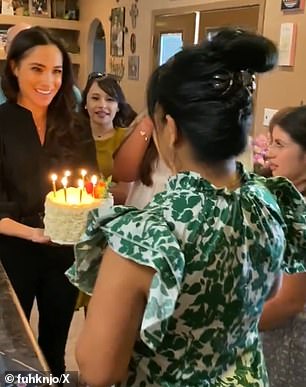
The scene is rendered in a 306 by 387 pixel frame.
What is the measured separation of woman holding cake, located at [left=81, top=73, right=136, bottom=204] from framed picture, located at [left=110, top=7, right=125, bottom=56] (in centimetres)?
215

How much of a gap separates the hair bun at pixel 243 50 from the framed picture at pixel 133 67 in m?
3.91

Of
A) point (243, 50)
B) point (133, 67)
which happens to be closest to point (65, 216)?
point (243, 50)

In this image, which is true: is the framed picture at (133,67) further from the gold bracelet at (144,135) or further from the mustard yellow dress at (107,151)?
the gold bracelet at (144,135)

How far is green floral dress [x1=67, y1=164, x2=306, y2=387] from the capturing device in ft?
2.81

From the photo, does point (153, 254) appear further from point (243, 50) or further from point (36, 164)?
point (36, 164)

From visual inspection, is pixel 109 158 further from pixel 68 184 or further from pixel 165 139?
pixel 165 139

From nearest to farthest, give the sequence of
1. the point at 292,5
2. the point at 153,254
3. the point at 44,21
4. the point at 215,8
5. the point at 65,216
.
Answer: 1. the point at 153,254
2. the point at 65,216
3. the point at 292,5
4. the point at 215,8
5. the point at 44,21

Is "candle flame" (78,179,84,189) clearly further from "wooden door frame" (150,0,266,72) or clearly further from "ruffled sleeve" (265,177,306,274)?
"wooden door frame" (150,0,266,72)

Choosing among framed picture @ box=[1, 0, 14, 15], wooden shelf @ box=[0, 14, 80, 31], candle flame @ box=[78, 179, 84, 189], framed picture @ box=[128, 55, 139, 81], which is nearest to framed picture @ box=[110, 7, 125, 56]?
framed picture @ box=[128, 55, 139, 81]

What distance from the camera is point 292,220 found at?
3.63ft

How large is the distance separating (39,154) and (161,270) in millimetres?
1171

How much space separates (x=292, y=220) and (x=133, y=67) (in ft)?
12.9

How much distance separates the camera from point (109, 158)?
8.53ft

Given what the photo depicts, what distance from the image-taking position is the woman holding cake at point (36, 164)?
1.88m
